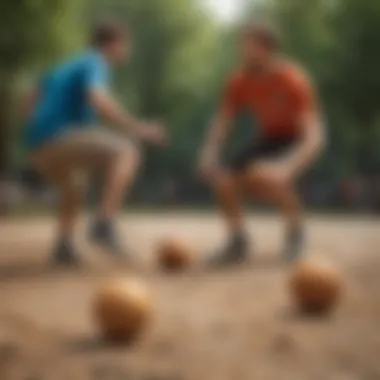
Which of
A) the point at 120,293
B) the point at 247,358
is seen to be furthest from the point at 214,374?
the point at 120,293

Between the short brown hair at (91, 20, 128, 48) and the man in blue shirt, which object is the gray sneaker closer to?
the man in blue shirt

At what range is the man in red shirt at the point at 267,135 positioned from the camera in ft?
6.44

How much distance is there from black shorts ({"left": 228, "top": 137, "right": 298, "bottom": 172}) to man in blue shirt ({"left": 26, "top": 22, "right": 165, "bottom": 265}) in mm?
183

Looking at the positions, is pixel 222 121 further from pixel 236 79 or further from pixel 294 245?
pixel 294 245

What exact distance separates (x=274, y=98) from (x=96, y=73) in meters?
0.35

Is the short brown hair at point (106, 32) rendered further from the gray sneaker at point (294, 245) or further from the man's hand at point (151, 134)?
the gray sneaker at point (294, 245)

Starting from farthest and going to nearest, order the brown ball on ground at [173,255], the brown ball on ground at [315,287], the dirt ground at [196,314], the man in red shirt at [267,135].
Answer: the brown ball on ground at [173,255] → the man in red shirt at [267,135] → the brown ball on ground at [315,287] → the dirt ground at [196,314]

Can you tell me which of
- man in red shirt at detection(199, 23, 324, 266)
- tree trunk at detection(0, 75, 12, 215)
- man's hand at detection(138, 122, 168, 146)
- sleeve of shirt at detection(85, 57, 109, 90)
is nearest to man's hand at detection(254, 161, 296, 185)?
man in red shirt at detection(199, 23, 324, 266)

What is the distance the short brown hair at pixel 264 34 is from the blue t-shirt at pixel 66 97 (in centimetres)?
26

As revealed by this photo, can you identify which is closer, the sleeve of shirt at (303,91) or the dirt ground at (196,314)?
the dirt ground at (196,314)

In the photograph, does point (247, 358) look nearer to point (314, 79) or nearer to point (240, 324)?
point (240, 324)

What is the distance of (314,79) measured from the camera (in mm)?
1945

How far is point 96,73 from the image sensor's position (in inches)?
78.0

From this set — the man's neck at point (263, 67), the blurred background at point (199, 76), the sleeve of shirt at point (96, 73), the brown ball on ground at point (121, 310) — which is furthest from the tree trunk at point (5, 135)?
the man's neck at point (263, 67)
